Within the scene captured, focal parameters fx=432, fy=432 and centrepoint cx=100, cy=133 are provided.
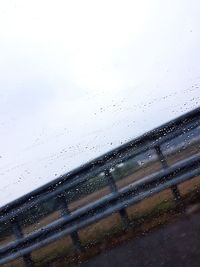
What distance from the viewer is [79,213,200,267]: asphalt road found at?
3.79m

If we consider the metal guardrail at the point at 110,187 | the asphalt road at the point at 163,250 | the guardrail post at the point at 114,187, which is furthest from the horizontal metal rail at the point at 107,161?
the asphalt road at the point at 163,250

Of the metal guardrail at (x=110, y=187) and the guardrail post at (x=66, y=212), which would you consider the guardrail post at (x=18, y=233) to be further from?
the guardrail post at (x=66, y=212)

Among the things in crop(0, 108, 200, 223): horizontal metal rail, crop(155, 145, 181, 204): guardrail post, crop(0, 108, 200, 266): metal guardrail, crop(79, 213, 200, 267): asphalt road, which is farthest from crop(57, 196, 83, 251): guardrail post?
crop(155, 145, 181, 204): guardrail post

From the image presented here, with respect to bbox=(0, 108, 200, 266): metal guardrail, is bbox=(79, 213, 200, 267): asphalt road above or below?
below

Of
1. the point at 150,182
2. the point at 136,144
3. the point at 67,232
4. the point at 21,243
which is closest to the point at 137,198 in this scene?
the point at 150,182

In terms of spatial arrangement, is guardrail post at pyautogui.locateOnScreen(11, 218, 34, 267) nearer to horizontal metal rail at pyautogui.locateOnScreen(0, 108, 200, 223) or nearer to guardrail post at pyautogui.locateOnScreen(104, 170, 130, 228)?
horizontal metal rail at pyautogui.locateOnScreen(0, 108, 200, 223)

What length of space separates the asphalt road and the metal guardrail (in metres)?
0.59

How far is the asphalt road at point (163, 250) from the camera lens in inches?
149

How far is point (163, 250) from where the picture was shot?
4.21 meters

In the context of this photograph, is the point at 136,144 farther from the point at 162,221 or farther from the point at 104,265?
the point at 104,265

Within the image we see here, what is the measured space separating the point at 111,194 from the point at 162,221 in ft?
2.39

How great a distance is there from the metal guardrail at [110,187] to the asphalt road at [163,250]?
591 mm

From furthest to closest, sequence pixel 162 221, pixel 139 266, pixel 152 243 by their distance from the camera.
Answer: pixel 162 221 → pixel 152 243 → pixel 139 266

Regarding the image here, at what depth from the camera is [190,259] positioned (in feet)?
11.9
